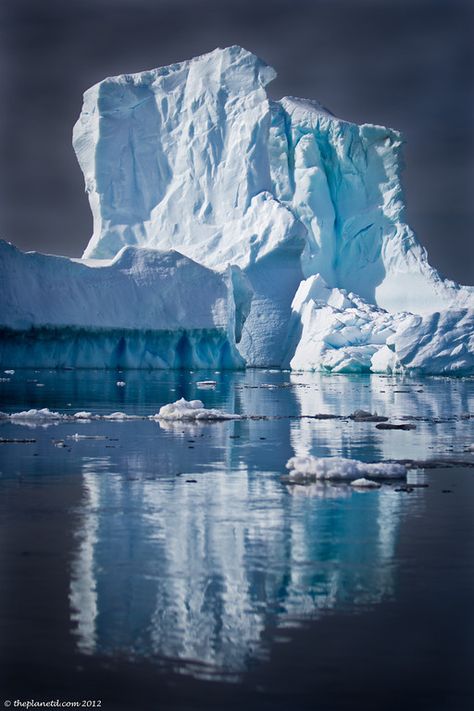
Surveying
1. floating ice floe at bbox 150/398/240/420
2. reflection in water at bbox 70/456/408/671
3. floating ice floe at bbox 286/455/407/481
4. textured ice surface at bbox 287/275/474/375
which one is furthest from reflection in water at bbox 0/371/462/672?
textured ice surface at bbox 287/275/474/375

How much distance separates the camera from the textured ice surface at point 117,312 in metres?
27.7

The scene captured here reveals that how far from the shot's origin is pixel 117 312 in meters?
29.5

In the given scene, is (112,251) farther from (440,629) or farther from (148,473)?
(440,629)

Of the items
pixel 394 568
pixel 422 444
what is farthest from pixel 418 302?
pixel 394 568

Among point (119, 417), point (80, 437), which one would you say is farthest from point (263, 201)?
point (80, 437)

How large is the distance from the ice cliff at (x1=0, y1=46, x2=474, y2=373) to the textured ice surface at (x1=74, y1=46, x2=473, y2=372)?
0.05 m

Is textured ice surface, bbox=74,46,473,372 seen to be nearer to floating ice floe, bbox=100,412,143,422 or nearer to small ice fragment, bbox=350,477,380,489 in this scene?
floating ice floe, bbox=100,412,143,422

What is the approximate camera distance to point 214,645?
145 inches

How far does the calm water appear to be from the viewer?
335 centimetres

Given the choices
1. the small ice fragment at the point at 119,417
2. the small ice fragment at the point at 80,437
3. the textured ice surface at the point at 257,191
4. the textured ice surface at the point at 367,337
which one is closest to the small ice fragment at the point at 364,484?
the small ice fragment at the point at 80,437

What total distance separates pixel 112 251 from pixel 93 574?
119 ft

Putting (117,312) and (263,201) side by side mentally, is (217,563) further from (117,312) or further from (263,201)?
(263,201)

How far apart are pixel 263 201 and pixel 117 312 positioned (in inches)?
410

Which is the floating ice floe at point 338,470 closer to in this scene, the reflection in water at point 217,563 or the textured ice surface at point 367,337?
the reflection in water at point 217,563
